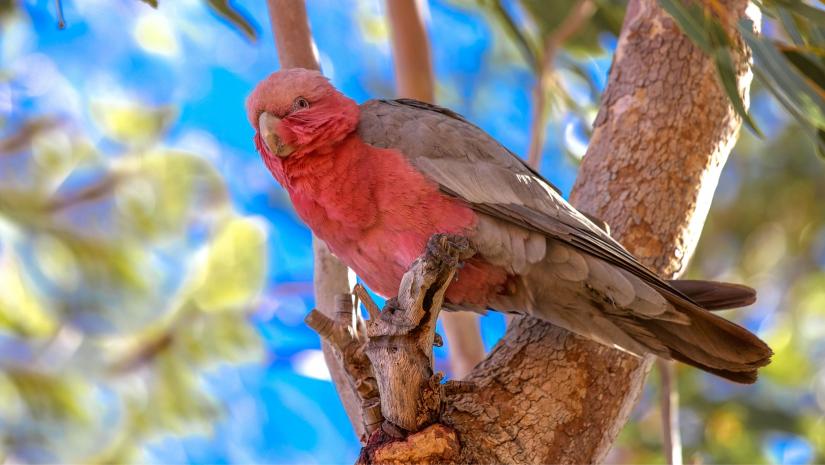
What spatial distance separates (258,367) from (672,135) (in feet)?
12.0

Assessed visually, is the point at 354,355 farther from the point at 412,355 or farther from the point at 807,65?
the point at 807,65

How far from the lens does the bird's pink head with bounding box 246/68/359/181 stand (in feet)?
8.43

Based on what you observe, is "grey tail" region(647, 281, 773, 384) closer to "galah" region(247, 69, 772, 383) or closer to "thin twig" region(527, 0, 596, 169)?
"galah" region(247, 69, 772, 383)

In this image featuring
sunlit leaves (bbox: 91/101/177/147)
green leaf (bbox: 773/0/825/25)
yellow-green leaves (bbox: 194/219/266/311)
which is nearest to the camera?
green leaf (bbox: 773/0/825/25)

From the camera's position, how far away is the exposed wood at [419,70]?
3850 mm

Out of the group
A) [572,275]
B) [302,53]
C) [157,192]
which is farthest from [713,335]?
[157,192]

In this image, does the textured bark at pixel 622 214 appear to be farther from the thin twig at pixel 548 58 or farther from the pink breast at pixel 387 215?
the thin twig at pixel 548 58

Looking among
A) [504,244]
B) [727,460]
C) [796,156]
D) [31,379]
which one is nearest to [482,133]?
[504,244]

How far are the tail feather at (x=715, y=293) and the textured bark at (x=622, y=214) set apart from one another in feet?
0.78

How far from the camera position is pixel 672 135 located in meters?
2.92

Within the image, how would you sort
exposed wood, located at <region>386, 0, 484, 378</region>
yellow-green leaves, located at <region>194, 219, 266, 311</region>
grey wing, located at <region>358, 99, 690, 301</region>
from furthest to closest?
yellow-green leaves, located at <region>194, 219, 266, 311</region> < exposed wood, located at <region>386, 0, 484, 378</region> < grey wing, located at <region>358, 99, 690, 301</region>

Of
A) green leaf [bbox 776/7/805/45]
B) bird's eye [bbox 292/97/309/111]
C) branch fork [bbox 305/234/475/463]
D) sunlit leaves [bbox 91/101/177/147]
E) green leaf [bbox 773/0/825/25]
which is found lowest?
branch fork [bbox 305/234/475/463]

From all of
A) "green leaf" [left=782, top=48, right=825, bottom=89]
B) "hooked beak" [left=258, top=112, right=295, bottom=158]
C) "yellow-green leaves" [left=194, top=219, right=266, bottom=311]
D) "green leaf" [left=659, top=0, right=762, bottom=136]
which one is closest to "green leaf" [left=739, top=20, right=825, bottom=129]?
"green leaf" [left=659, top=0, right=762, bottom=136]

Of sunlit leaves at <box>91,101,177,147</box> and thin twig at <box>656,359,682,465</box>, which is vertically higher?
sunlit leaves at <box>91,101,177,147</box>
